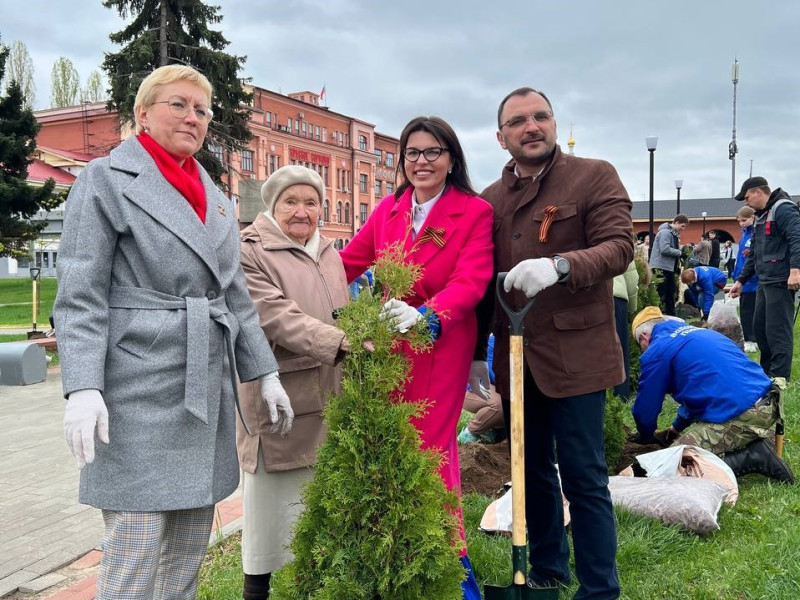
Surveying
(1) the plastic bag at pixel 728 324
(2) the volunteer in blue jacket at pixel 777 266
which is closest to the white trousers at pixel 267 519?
(2) the volunteer in blue jacket at pixel 777 266

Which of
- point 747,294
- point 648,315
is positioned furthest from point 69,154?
point 648,315

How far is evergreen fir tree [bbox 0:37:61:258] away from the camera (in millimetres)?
20375

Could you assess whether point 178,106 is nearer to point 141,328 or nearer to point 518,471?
point 141,328

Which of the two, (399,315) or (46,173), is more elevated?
(46,173)

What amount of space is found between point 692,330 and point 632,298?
206 centimetres

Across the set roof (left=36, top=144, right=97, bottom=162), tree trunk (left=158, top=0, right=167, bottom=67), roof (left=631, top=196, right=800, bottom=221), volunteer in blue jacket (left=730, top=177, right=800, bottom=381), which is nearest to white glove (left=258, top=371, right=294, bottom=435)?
volunteer in blue jacket (left=730, top=177, right=800, bottom=381)

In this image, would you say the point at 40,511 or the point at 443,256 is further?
the point at 40,511

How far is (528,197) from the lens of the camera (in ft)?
9.43

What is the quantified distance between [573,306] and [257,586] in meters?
1.80

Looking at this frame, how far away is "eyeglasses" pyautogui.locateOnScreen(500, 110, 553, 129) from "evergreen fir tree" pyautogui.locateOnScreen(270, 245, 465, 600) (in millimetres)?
1181

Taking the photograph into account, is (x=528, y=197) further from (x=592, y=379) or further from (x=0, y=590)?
(x=0, y=590)

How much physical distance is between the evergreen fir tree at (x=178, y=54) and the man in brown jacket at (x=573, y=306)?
20016 millimetres

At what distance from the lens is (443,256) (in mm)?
2832

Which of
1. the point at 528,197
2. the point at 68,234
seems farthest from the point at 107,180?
the point at 528,197
